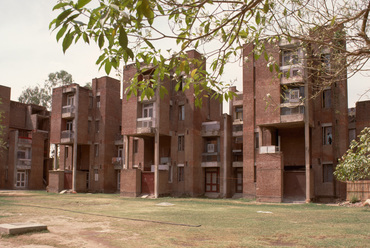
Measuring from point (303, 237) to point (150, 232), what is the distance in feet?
13.5

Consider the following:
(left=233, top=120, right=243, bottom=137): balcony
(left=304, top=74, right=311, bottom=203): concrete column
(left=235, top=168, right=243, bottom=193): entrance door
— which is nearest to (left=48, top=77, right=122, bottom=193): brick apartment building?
(left=233, top=120, right=243, bottom=137): balcony

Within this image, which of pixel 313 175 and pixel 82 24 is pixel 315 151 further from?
pixel 82 24

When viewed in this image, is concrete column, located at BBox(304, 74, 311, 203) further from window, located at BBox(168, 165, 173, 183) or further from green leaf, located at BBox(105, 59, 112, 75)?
green leaf, located at BBox(105, 59, 112, 75)

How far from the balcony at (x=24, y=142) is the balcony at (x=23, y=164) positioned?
1753 mm

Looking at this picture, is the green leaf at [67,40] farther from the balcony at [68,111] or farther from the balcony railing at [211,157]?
the balcony at [68,111]

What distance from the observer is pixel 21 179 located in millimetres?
47750

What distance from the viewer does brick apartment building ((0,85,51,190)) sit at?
154 feet

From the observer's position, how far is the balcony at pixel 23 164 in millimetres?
47062

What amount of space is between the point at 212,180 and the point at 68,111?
17.4 m

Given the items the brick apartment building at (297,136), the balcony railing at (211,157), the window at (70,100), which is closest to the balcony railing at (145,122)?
the balcony railing at (211,157)

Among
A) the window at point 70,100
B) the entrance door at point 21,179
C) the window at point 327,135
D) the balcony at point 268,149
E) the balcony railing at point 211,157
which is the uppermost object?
the window at point 70,100

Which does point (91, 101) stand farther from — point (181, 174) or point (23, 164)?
point (181, 174)

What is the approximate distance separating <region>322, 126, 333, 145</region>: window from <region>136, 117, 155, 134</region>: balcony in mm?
13704

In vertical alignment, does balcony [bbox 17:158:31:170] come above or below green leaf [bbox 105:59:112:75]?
below
